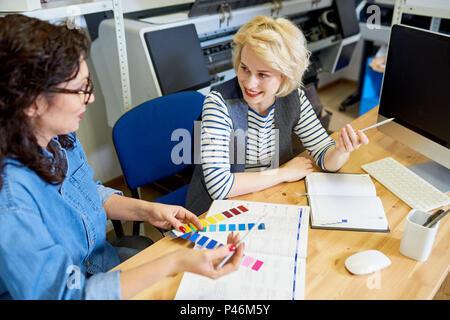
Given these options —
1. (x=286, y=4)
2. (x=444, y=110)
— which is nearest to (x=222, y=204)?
(x=444, y=110)

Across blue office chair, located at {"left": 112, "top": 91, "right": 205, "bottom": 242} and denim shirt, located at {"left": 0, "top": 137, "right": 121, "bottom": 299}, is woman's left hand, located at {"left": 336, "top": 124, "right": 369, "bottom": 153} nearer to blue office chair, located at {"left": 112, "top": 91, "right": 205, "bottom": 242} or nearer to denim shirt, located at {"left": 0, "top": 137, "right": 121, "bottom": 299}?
blue office chair, located at {"left": 112, "top": 91, "right": 205, "bottom": 242}

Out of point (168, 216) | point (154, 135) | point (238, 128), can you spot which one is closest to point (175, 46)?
point (154, 135)

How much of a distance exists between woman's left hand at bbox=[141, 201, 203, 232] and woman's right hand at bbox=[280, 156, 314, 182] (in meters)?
0.36

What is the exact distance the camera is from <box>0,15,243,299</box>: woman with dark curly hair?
72 centimetres

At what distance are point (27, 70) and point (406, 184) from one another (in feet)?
3.58

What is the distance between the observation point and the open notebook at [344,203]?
105cm

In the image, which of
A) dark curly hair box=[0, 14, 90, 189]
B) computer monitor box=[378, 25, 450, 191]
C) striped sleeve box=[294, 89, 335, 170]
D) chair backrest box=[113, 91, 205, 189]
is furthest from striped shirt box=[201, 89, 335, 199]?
dark curly hair box=[0, 14, 90, 189]

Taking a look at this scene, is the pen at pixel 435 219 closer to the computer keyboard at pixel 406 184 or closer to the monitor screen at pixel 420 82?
the computer keyboard at pixel 406 184

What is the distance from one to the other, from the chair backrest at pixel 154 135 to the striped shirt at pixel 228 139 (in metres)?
0.35

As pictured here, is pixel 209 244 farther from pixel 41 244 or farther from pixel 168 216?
pixel 41 244

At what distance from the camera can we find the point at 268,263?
0.91 metres

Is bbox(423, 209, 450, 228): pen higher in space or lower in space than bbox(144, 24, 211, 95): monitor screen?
lower
